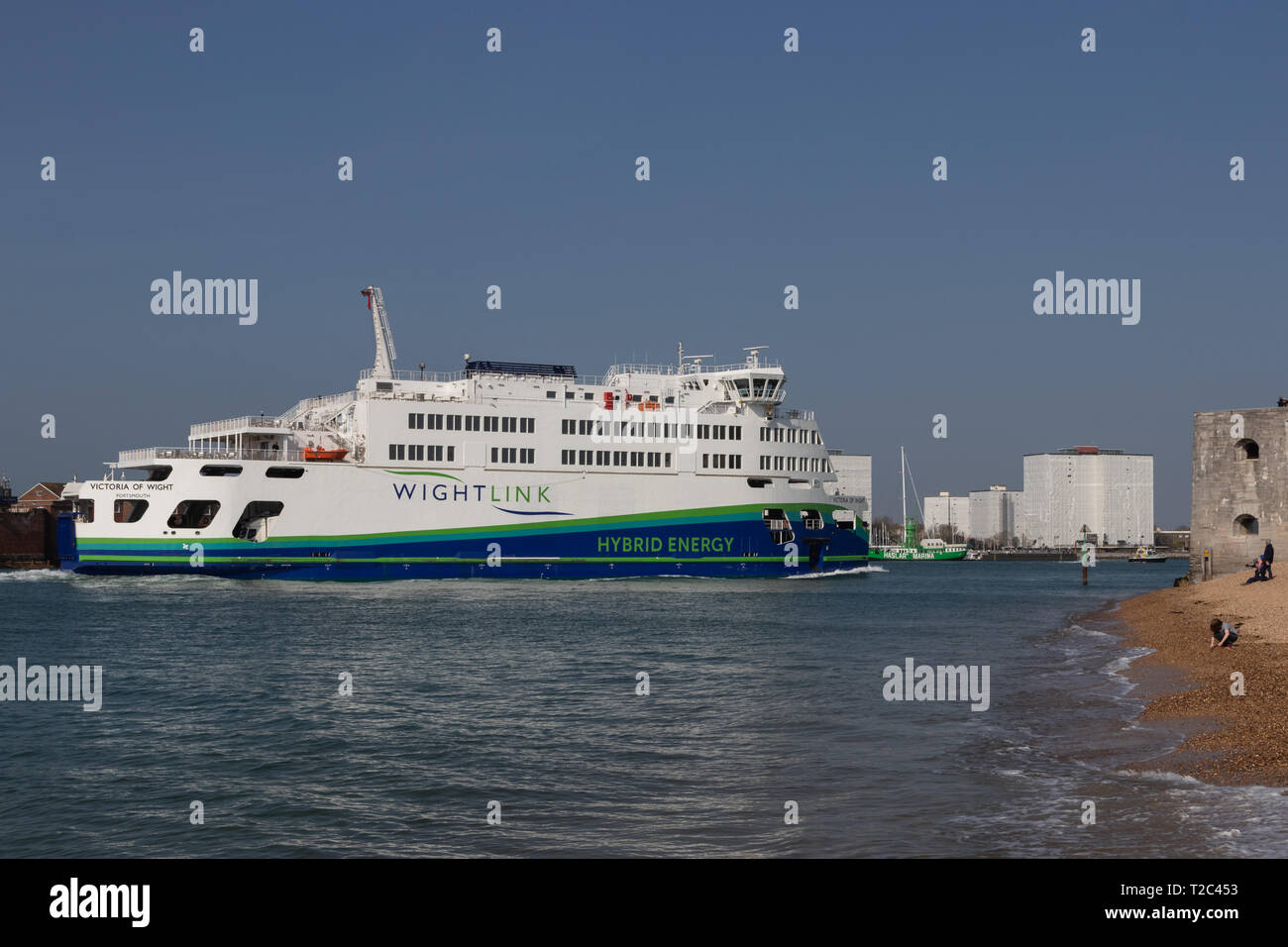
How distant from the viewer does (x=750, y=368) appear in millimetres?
62375

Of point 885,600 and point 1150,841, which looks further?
point 885,600

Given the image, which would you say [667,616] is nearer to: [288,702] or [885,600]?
[885,600]

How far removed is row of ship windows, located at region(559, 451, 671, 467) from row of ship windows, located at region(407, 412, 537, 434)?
2.35 meters

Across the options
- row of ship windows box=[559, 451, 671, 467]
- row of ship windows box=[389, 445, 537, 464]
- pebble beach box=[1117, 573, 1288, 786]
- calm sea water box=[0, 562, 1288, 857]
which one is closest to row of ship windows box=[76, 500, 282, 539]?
row of ship windows box=[389, 445, 537, 464]

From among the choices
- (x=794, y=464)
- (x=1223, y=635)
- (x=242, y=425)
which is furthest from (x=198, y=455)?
(x=1223, y=635)

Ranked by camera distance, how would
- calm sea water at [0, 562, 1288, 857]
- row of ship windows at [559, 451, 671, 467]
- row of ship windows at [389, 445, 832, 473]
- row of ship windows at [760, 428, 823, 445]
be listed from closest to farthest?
calm sea water at [0, 562, 1288, 857] < row of ship windows at [389, 445, 832, 473] < row of ship windows at [559, 451, 671, 467] < row of ship windows at [760, 428, 823, 445]

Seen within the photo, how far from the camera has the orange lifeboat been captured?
53.2 m

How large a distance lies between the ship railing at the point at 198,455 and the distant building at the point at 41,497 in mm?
44972

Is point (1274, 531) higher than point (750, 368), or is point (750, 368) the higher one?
point (750, 368)

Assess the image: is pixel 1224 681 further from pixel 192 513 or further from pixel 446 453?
pixel 192 513

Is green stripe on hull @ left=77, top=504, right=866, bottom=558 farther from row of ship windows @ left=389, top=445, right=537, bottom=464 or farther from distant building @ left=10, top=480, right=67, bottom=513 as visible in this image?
Result: distant building @ left=10, top=480, right=67, bottom=513

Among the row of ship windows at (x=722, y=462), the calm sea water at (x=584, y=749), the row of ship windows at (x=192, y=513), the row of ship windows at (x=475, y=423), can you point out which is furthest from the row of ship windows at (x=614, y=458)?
the calm sea water at (x=584, y=749)

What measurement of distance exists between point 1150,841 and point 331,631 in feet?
86.0
